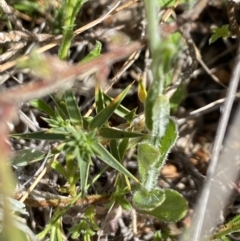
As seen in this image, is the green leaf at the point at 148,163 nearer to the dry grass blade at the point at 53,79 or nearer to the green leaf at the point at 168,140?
the green leaf at the point at 168,140

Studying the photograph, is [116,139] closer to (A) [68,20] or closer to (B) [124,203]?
(B) [124,203]

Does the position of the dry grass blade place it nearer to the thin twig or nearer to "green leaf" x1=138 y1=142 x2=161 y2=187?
"green leaf" x1=138 y1=142 x2=161 y2=187

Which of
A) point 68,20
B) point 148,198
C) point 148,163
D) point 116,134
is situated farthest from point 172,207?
point 68,20

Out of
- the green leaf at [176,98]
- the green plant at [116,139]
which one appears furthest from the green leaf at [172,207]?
the green leaf at [176,98]

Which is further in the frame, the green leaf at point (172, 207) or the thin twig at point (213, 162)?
the green leaf at point (172, 207)

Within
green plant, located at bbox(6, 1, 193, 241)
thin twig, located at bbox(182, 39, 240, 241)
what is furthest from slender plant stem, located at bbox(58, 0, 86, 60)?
thin twig, located at bbox(182, 39, 240, 241)
